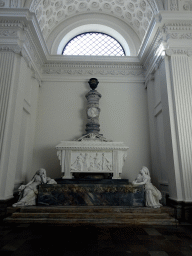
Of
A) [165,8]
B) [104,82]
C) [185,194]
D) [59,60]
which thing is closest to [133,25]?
[165,8]

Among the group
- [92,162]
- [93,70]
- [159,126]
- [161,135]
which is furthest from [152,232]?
[93,70]

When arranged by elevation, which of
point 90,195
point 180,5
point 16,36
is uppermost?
point 180,5

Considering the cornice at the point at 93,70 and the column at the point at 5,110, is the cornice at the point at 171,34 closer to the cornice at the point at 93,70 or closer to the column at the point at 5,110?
the cornice at the point at 93,70

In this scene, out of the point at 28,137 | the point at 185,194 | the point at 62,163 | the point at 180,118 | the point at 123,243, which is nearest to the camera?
the point at 123,243

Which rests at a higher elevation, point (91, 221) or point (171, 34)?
point (171, 34)

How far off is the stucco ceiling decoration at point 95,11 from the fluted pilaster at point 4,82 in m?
2.70

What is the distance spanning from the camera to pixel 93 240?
2783 mm

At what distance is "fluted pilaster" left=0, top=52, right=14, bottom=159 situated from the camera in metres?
4.60

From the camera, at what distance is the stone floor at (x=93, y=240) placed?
7.91 feet

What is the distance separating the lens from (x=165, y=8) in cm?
549

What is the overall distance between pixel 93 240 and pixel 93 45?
25.1 ft

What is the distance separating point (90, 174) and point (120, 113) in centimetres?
270

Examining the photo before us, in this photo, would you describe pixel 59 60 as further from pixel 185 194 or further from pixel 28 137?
pixel 185 194

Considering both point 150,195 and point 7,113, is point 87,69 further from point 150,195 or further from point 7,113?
point 150,195
